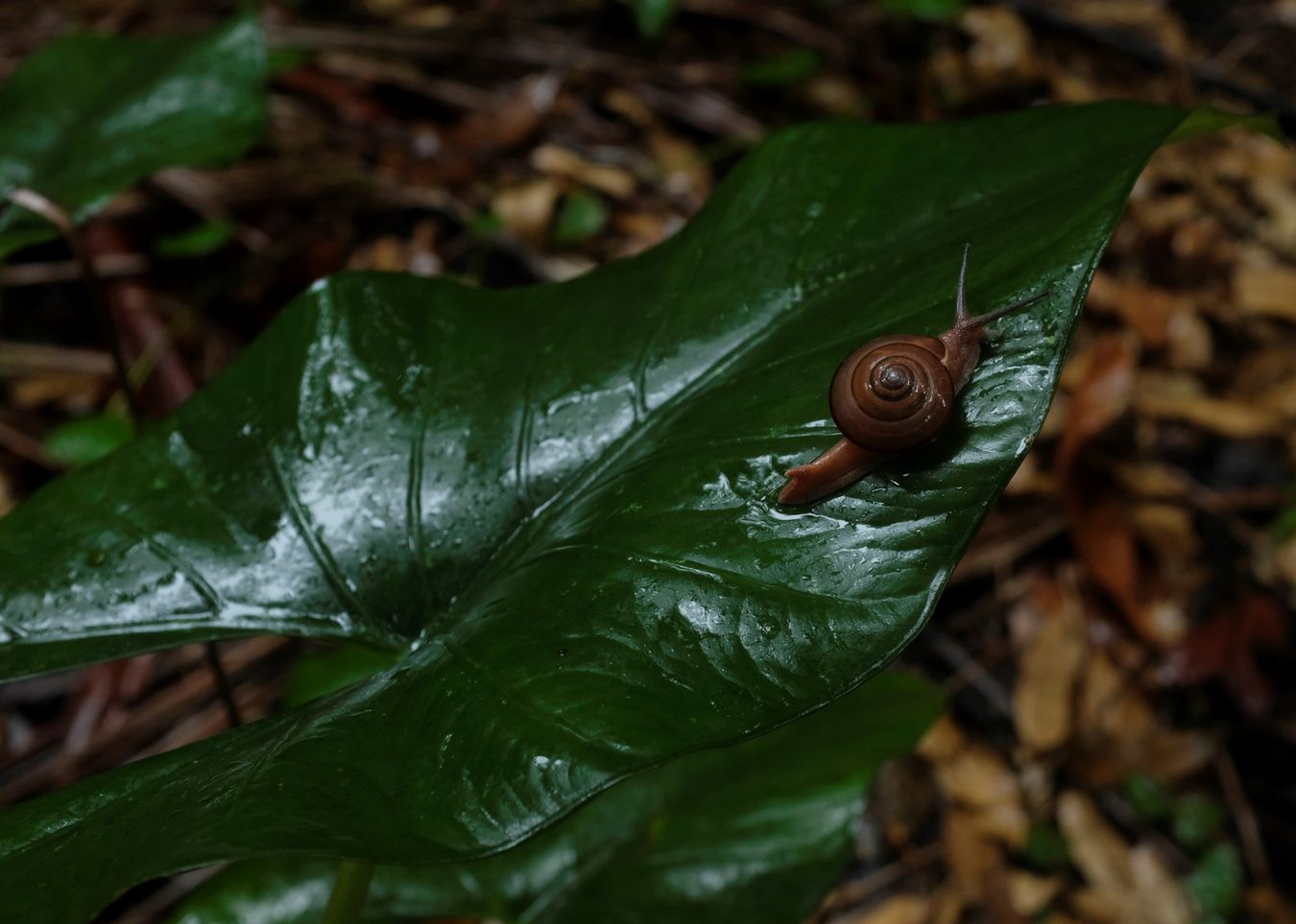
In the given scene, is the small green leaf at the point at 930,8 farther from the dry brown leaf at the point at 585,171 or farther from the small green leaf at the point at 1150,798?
the small green leaf at the point at 1150,798

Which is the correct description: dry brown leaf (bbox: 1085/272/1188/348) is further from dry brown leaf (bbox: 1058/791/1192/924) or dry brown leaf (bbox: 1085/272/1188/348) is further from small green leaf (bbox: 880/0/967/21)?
dry brown leaf (bbox: 1058/791/1192/924)

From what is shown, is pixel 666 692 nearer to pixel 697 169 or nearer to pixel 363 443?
pixel 363 443

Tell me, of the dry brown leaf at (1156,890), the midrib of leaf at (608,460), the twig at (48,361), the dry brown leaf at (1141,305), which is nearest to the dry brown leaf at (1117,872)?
the dry brown leaf at (1156,890)

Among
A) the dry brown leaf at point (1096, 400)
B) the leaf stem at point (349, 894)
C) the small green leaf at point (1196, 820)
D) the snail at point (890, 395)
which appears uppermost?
the snail at point (890, 395)

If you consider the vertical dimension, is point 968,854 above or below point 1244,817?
above

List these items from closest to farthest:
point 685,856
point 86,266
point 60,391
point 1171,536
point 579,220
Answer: point 685,856, point 86,266, point 60,391, point 1171,536, point 579,220

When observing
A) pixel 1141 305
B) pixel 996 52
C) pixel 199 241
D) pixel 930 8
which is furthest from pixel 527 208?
pixel 1141 305

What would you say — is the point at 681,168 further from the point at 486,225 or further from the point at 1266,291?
the point at 1266,291
